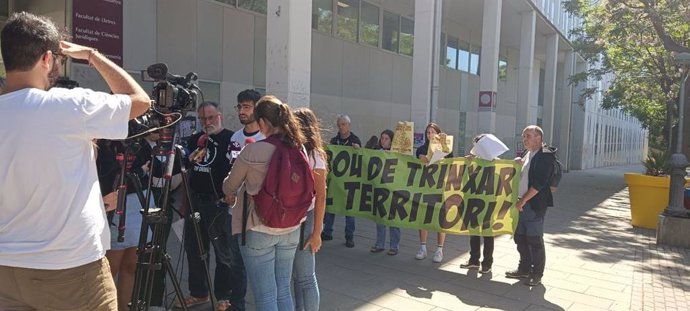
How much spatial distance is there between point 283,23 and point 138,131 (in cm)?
528

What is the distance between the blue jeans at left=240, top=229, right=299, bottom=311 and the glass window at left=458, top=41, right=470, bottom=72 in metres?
20.9

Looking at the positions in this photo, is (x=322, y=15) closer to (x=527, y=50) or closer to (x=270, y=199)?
(x=527, y=50)

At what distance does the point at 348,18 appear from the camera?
634 inches

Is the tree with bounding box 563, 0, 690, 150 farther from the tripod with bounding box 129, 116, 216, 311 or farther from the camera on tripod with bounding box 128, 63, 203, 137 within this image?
the tripod with bounding box 129, 116, 216, 311

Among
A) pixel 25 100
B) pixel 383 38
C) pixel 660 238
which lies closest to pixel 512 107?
pixel 383 38

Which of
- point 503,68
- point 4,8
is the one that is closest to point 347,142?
point 4,8

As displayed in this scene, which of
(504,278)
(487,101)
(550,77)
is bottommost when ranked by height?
(504,278)

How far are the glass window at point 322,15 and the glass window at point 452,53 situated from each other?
794cm

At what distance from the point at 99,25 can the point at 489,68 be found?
35.4 ft

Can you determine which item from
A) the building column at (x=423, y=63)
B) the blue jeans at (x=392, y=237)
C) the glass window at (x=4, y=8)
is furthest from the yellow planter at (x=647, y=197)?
the glass window at (x=4, y=8)

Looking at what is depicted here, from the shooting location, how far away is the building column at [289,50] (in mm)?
7332

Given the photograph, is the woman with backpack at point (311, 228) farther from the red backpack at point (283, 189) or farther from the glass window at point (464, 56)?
the glass window at point (464, 56)

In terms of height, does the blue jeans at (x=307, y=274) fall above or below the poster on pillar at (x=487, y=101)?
below

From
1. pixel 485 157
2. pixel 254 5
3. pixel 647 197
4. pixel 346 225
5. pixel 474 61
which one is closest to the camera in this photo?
pixel 485 157
